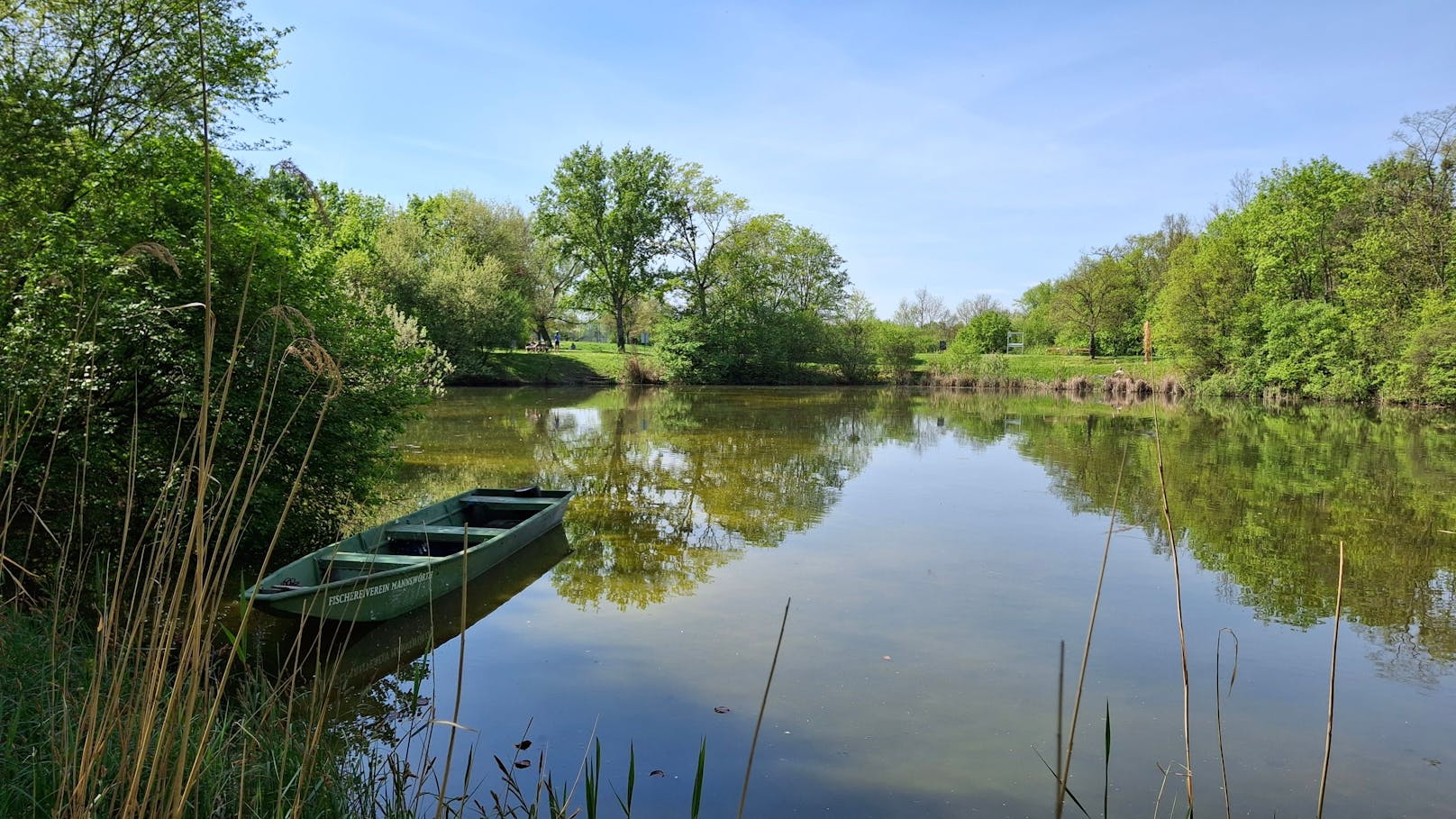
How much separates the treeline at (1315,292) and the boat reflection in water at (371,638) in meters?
31.5

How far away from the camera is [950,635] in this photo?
22.4 ft

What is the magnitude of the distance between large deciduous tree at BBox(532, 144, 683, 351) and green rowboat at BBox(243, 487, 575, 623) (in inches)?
1324

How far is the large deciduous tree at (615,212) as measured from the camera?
1662 inches

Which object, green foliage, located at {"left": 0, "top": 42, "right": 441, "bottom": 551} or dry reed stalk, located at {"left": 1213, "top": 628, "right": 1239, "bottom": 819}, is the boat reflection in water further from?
dry reed stalk, located at {"left": 1213, "top": 628, "right": 1239, "bottom": 819}

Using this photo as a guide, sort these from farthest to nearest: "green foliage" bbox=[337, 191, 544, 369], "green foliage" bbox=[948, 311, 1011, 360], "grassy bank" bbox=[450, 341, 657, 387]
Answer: "green foliage" bbox=[948, 311, 1011, 360] → "grassy bank" bbox=[450, 341, 657, 387] → "green foliage" bbox=[337, 191, 544, 369]

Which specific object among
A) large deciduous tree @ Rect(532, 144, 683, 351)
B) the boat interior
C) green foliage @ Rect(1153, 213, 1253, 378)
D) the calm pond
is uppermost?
large deciduous tree @ Rect(532, 144, 683, 351)

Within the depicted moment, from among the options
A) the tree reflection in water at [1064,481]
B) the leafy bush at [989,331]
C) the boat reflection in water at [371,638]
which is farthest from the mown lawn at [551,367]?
the boat reflection in water at [371,638]

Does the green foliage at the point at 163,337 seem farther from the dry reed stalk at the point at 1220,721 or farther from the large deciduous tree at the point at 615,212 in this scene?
the large deciduous tree at the point at 615,212

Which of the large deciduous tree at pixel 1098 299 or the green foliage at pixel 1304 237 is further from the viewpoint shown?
the large deciduous tree at pixel 1098 299

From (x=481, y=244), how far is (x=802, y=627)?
40.6m

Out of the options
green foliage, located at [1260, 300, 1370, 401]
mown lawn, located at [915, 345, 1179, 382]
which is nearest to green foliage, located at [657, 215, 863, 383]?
mown lawn, located at [915, 345, 1179, 382]

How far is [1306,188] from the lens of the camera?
3719cm

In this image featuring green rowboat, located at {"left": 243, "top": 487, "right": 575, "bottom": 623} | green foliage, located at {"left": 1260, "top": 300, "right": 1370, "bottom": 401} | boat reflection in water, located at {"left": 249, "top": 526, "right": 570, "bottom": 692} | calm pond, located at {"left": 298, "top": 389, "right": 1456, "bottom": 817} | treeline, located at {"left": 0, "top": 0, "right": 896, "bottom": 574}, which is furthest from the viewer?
green foliage, located at {"left": 1260, "top": 300, "right": 1370, "bottom": 401}

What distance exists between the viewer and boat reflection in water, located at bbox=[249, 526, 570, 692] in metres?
5.64
